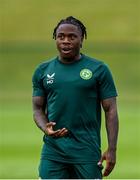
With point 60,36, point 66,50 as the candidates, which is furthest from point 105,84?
point 60,36

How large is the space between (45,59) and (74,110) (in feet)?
85.4

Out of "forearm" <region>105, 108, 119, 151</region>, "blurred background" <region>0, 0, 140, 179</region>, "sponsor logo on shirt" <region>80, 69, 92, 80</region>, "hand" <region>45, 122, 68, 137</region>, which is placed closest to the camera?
"hand" <region>45, 122, 68, 137</region>

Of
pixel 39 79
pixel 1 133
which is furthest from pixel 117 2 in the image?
pixel 39 79

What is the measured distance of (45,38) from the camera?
38.9 meters

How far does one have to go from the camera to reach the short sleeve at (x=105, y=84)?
8.77 metres

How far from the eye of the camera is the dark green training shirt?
8711 millimetres

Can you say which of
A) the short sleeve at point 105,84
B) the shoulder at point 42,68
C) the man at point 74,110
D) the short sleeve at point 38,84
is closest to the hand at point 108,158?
the man at point 74,110

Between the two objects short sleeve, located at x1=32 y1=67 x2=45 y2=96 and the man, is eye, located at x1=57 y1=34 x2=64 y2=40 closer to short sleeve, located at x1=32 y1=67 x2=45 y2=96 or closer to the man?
the man

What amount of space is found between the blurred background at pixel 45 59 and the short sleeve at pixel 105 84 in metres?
5.75

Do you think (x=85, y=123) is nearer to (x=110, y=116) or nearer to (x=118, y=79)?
(x=110, y=116)

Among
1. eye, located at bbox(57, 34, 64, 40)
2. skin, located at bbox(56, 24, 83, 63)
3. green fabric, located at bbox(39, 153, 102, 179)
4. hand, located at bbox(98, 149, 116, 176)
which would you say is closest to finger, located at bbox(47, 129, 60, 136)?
green fabric, located at bbox(39, 153, 102, 179)

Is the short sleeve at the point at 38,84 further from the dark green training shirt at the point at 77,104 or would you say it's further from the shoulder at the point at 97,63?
the shoulder at the point at 97,63

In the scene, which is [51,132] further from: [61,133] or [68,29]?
[68,29]

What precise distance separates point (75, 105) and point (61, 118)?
6.8 inches
